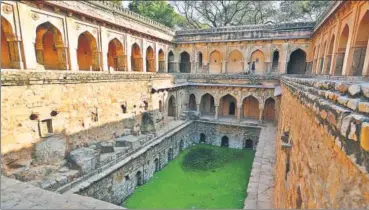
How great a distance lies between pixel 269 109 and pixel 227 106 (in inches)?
135

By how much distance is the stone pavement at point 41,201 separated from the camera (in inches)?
120

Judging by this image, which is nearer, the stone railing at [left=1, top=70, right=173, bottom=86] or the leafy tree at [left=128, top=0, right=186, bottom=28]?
the stone railing at [left=1, top=70, right=173, bottom=86]

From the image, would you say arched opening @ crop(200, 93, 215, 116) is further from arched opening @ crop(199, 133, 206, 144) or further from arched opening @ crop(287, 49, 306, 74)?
arched opening @ crop(287, 49, 306, 74)

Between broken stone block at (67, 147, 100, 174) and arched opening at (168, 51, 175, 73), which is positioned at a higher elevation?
arched opening at (168, 51, 175, 73)

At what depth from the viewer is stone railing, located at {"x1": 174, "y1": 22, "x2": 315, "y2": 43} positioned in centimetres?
1777

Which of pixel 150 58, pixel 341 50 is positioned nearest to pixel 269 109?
pixel 341 50

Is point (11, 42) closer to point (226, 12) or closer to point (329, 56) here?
point (329, 56)

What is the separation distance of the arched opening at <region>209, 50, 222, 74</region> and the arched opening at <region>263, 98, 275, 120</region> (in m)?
6.11

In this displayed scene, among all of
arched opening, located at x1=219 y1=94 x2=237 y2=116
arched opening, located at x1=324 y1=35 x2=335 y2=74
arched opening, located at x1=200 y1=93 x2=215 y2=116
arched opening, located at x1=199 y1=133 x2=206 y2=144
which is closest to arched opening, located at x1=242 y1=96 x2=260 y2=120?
arched opening, located at x1=219 y1=94 x2=237 y2=116

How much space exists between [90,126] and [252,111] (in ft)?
44.5

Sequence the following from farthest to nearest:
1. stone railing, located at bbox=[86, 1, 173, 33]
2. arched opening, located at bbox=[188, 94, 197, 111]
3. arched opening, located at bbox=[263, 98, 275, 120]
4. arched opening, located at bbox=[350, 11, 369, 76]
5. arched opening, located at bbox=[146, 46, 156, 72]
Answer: arched opening, located at bbox=[188, 94, 197, 111], arched opening, located at bbox=[146, 46, 156, 72], arched opening, located at bbox=[263, 98, 275, 120], stone railing, located at bbox=[86, 1, 173, 33], arched opening, located at bbox=[350, 11, 369, 76]

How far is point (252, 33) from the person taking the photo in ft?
62.6

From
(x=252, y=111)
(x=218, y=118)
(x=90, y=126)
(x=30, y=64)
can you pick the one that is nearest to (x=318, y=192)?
(x=90, y=126)

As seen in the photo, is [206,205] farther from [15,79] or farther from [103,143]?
[15,79]
